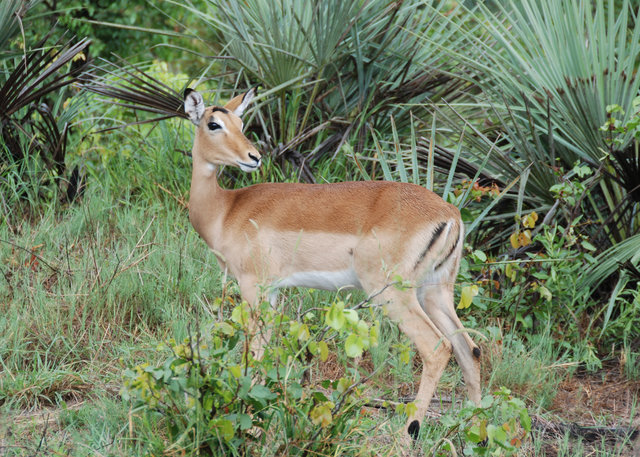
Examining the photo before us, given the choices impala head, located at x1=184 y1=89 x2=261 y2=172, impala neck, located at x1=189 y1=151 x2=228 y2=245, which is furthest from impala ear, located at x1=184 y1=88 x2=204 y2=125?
impala neck, located at x1=189 y1=151 x2=228 y2=245

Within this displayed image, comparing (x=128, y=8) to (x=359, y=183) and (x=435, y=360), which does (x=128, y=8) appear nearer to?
(x=359, y=183)

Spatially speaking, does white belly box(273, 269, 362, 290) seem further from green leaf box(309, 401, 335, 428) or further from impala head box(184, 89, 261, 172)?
green leaf box(309, 401, 335, 428)

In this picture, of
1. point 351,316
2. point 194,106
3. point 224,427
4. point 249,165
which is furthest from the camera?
point 194,106

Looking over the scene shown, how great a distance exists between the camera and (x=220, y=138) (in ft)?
13.6

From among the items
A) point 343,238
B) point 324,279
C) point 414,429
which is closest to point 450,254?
point 343,238

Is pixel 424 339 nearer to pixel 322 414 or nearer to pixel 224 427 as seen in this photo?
pixel 322 414

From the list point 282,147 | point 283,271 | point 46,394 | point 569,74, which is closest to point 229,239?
point 283,271

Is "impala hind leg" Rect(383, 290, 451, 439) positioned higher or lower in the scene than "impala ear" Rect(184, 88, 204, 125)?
lower

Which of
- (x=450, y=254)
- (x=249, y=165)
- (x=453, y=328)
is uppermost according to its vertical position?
(x=249, y=165)

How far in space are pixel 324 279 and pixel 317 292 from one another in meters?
0.74

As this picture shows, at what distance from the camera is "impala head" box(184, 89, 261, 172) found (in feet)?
13.4

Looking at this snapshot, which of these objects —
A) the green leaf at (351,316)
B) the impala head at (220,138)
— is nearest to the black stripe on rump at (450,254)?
the impala head at (220,138)

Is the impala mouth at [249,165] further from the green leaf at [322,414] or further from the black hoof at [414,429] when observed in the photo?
the green leaf at [322,414]

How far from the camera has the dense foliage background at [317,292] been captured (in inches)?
111
